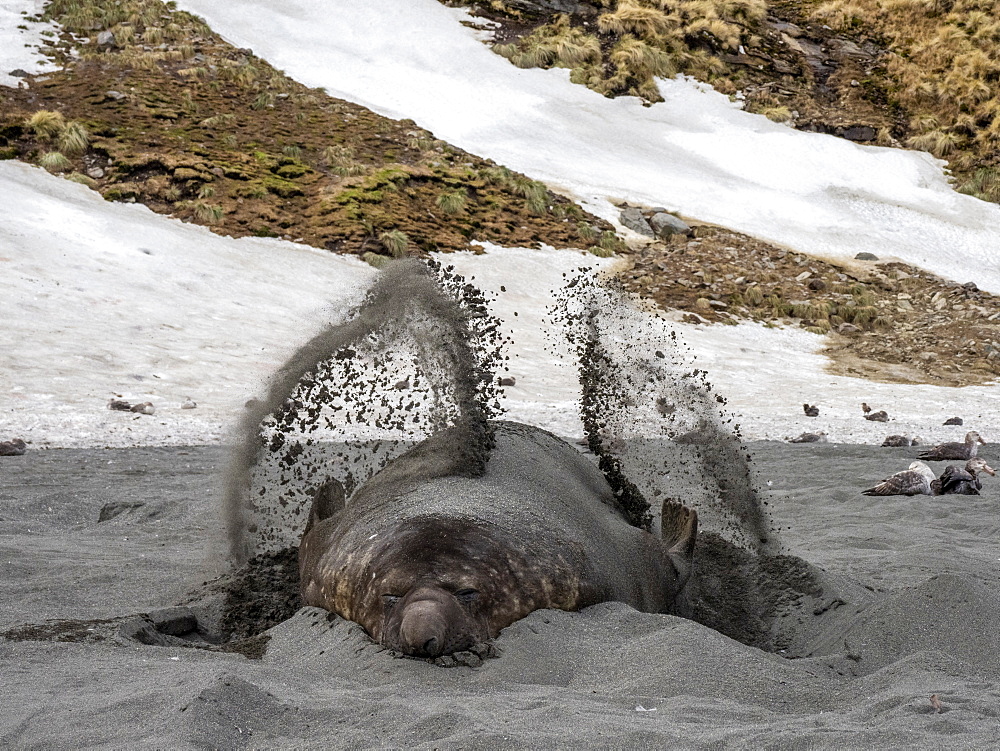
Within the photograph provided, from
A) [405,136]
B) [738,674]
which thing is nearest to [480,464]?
[738,674]

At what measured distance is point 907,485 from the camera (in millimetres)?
7293

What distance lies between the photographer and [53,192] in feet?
60.9

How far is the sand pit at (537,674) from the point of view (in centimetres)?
241

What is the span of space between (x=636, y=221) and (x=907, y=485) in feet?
53.2

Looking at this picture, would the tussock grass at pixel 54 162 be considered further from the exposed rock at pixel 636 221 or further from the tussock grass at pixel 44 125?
the exposed rock at pixel 636 221

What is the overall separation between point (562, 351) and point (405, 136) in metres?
10.5

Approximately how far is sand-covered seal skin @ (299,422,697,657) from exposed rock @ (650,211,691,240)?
18365 millimetres

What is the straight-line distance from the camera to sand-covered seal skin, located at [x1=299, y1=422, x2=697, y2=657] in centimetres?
321

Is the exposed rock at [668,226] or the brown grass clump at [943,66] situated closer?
the exposed rock at [668,226]

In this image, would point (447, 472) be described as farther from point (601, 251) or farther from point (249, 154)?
point (249, 154)

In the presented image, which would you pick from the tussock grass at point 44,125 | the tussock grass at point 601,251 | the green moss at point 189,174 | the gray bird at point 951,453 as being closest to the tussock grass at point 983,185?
the tussock grass at point 601,251

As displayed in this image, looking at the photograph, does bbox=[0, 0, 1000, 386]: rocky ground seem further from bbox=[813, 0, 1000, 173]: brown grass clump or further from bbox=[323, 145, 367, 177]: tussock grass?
bbox=[813, 0, 1000, 173]: brown grass clump

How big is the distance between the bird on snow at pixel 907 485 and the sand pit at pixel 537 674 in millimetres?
1811

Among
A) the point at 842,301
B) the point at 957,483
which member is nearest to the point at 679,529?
the point at 957,483
